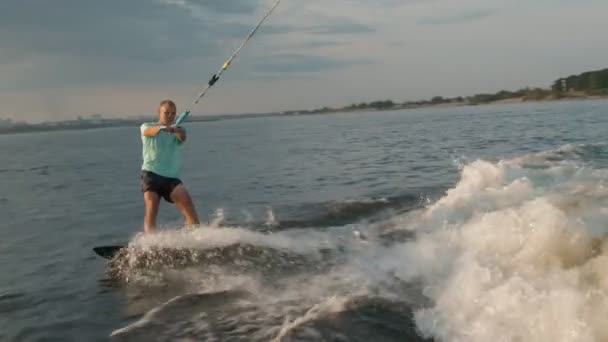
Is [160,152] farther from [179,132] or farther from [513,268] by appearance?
[513,268]

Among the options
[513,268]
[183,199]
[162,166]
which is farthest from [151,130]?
[513,268]

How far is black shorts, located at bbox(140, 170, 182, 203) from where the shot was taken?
31.9 feet

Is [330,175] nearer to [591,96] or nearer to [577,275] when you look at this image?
[577,275]

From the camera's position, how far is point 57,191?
2250 cm

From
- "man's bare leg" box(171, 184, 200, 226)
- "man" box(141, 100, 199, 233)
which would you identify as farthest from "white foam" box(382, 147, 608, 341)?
"man" box(141, 100, 199, 233)

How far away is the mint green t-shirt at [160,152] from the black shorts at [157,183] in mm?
70

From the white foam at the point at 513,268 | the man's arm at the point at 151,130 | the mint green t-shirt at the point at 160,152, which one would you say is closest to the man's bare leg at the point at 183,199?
the mint green t-shirt at the point at 160,152

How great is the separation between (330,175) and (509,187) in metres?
9.04

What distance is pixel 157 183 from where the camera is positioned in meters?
9.72

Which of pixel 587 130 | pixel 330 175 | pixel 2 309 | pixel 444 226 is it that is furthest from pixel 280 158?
pixel 2 309

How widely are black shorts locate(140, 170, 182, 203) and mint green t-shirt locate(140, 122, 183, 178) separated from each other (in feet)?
0.23

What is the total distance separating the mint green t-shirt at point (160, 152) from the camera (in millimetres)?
9695

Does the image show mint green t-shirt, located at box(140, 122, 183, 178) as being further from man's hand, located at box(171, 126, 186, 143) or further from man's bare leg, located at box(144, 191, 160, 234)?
man's bare leg, located at box(144, 191, 160, 234)

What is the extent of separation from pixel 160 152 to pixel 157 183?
20.8 inches
